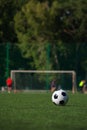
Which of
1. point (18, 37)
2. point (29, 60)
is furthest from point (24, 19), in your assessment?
point (29, 60)

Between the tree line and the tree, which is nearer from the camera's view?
the tree line

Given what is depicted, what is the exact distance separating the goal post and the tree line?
1.40 m

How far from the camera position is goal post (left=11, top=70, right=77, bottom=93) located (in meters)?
38.3

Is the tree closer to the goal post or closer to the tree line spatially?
the tree line

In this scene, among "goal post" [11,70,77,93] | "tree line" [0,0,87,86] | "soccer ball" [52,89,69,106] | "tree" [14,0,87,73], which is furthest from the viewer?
"tree" [14,0,87,73]

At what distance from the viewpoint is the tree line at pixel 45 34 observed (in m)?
40.7

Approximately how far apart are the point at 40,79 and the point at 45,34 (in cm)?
800

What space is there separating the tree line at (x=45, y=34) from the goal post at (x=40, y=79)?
140cm

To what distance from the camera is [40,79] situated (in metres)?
38.8

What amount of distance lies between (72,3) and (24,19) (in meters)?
4.59

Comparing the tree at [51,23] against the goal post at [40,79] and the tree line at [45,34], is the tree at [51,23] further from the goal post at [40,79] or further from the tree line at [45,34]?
the goal post at [40,79]

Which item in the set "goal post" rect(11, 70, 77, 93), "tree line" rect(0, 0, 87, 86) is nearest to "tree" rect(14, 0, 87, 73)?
"tree line" rect(0, 0, 87, 86)

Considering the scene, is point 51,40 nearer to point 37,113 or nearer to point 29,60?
point 29,60

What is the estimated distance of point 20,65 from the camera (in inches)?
1602
